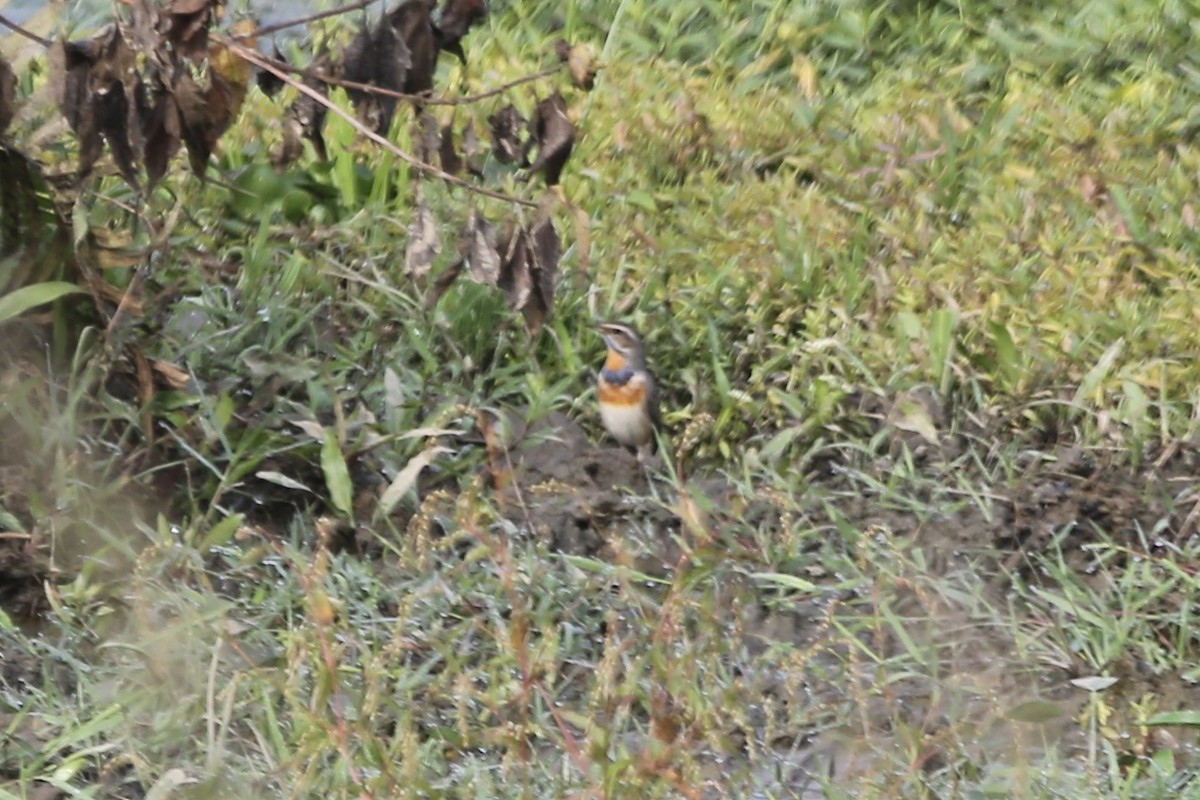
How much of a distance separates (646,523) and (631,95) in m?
2.23

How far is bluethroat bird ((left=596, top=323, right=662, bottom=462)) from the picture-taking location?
5090 millimetres

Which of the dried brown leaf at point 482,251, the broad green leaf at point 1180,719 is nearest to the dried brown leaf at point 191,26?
the dried brown leaf at point 482,251

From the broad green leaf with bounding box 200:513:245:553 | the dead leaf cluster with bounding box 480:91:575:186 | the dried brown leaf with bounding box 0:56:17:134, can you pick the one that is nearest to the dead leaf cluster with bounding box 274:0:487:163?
the dead leaf cluster with bounding box 480:91:575:186

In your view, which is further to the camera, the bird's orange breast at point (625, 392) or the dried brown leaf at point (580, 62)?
the bird's orange breast at point (625, 392)

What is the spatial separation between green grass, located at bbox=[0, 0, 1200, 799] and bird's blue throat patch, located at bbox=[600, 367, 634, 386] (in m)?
0.19

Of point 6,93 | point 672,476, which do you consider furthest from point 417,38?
point 672,476

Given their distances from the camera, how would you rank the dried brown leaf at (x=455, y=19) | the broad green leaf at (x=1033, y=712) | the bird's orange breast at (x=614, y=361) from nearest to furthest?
the broad green leaf at (x=1033, y=712) < the dried brown leaf at (x=455, y=19) < the bird's orange breast at (x=614, y=361)

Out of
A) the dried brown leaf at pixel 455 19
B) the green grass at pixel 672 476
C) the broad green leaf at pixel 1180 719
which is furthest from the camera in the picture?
the dried brown leaf at pixel 455 19

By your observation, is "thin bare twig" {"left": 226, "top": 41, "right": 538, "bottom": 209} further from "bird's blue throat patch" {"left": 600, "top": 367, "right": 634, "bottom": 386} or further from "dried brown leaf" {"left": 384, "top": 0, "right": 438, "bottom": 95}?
"bird's blue throat patch" {"left": 600, "top": 367, "right": 634, "bottom": 386}

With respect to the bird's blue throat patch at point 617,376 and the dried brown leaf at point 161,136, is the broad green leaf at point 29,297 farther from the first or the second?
the bird's blue throat patch at point 617,376

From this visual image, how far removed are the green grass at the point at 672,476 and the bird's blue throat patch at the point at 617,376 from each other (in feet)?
0.62

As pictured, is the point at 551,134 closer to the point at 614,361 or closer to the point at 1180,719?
the point at 614,361

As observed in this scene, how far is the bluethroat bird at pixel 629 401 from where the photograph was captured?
16.7ft

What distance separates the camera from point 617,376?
16.8 feet
